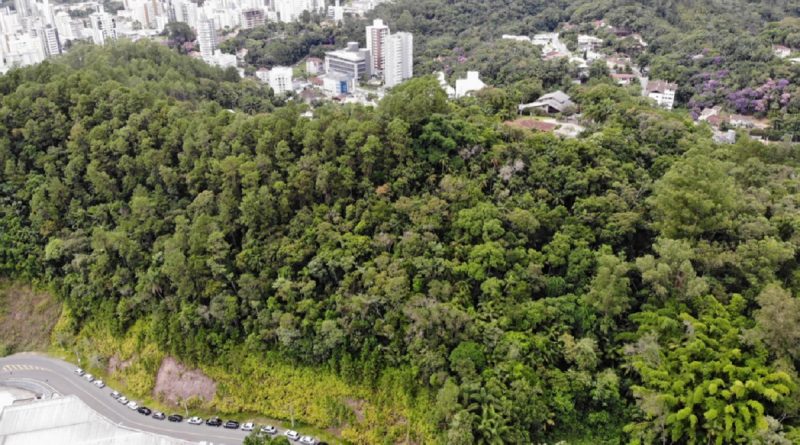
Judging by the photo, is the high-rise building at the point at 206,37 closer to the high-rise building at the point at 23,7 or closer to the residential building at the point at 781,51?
the high-rise building at the point at 23,7

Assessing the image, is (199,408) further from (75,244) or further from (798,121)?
(798,121)

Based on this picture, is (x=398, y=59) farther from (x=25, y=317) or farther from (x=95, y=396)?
(x=95, y=396)

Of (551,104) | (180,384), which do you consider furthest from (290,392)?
(551,104)

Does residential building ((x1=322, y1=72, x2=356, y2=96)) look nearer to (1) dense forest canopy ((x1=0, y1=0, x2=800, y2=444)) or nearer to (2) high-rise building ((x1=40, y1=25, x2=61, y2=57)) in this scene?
(1) dense forest canopy ((x1=0, y1=0, x2=800, y2=444))

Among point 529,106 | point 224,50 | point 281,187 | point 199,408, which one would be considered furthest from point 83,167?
point 224,50

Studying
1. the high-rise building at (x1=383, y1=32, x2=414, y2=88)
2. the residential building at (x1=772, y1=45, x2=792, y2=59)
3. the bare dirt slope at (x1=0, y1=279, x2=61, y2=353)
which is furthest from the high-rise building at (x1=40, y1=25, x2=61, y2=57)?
the residential building at (x1=772, y1=45, x2=792, y2=59)

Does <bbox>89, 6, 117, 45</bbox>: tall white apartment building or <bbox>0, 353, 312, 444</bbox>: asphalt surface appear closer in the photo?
<bbox>0, 353, 312, 444</bbox>: asphalt surface
